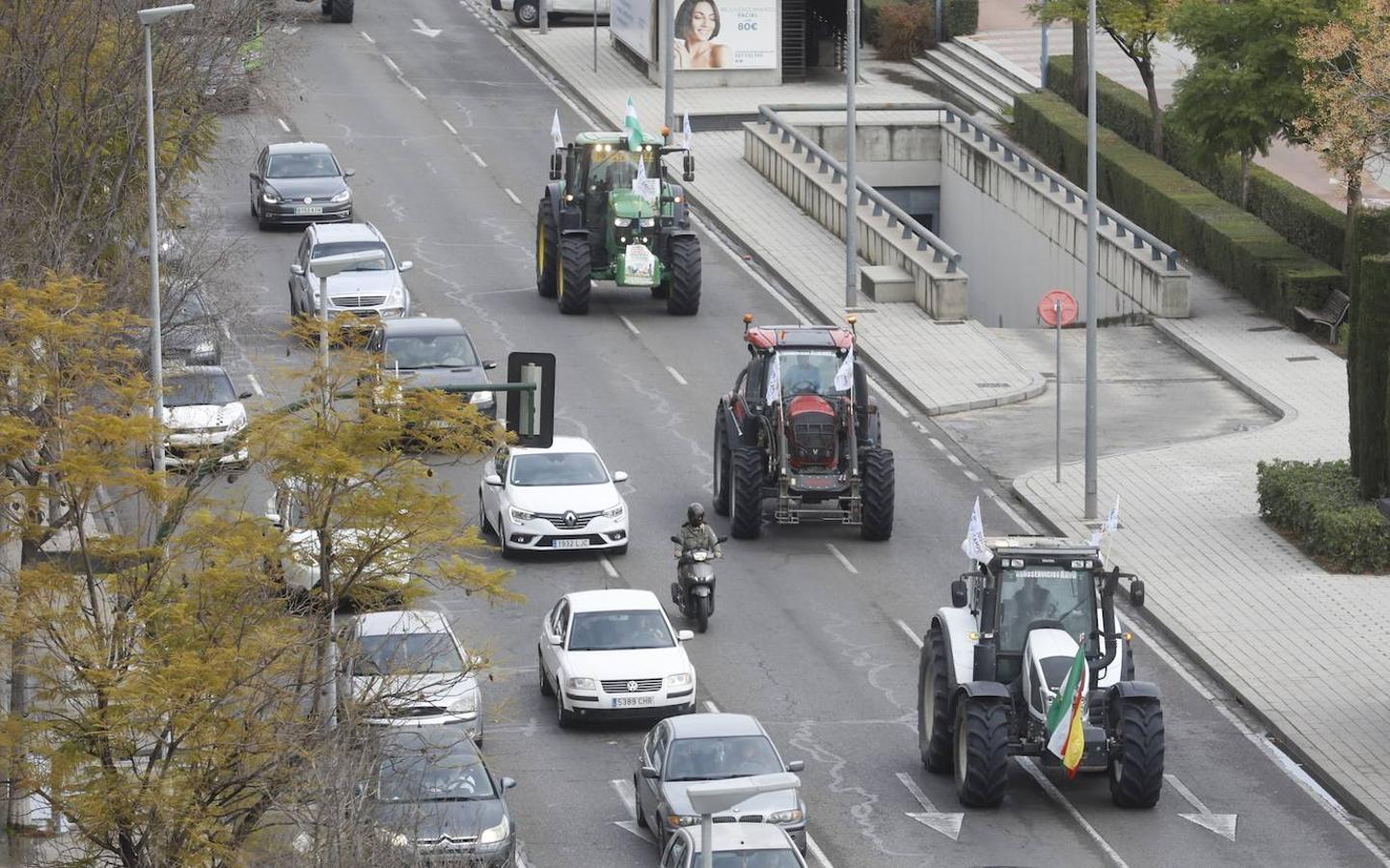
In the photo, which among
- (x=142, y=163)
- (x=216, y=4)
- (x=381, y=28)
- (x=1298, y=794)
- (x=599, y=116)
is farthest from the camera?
(x=381, y=28)

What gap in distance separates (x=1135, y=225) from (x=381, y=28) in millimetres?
29251

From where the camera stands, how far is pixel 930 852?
2656 centimetres

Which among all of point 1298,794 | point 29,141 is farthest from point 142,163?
point 1298,794

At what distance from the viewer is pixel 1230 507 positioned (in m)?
38.3

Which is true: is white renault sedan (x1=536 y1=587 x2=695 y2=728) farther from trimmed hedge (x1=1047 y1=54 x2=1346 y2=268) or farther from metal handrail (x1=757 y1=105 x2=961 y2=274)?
trimmed hedge (x1=1047 y1=54 x2=1346 y2=268)

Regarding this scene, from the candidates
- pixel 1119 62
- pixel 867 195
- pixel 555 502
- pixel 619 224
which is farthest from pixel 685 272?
pixel 1119 62

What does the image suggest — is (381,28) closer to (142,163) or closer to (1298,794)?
(142,163)

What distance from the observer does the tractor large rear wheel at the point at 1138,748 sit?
26.6m

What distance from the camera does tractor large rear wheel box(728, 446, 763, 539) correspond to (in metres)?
36.2

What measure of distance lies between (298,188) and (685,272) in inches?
395

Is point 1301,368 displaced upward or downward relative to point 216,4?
downward

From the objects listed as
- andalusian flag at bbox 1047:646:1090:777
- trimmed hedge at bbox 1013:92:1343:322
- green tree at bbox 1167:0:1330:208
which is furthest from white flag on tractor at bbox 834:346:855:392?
green tree at bbox 1167:0:1330:208

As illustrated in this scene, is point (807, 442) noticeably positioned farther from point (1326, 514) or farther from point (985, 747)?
point (985, 747)

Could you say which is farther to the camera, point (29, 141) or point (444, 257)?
point (444, 257)
